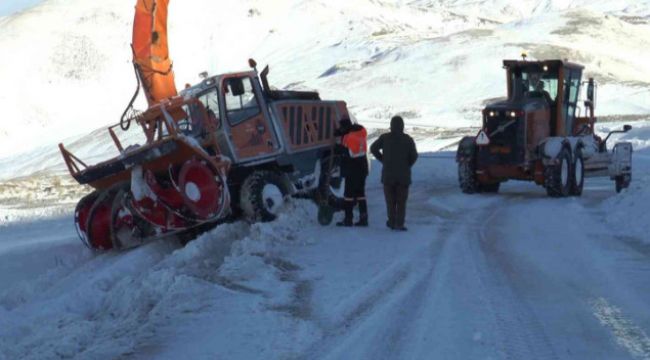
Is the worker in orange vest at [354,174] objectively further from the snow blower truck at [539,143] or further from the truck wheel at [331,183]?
the snow blower truck at [539,143]

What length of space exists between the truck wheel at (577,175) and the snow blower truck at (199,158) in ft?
16.4

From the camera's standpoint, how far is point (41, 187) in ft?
93.3

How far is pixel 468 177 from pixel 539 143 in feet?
5.16

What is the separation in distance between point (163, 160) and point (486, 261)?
4942 millimetres

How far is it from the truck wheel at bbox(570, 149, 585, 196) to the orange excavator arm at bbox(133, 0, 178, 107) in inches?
332

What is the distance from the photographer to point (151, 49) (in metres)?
14.2

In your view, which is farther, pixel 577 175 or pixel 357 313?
pixel 577 175

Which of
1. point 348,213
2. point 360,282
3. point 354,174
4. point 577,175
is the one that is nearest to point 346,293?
point 360,282

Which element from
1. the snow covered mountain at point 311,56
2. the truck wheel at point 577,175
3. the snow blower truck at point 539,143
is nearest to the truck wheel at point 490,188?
the snow blower truck at point 539,143

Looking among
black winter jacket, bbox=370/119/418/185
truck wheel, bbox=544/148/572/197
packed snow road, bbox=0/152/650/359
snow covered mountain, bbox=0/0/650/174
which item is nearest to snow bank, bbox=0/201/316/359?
packed snow road, bbox=0/152/650/359

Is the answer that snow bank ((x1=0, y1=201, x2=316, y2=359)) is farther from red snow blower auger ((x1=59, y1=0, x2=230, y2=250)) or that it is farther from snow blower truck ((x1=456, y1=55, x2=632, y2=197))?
snow blower truck ((x1=456, y1=55, x2=632, y2=197))

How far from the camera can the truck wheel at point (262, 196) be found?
13.5 metres

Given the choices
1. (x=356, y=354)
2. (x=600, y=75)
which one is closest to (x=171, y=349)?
(x=356, y=354)

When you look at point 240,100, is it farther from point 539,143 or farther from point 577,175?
point 577,175
